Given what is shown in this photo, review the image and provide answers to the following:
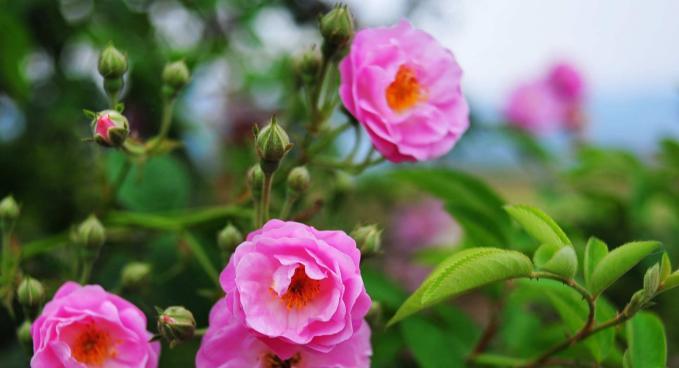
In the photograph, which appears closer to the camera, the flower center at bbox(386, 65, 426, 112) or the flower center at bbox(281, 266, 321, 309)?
the flower center at bbox(281, 266, 321, 309)

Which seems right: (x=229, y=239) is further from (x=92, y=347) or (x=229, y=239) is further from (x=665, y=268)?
(x=665, y=268)

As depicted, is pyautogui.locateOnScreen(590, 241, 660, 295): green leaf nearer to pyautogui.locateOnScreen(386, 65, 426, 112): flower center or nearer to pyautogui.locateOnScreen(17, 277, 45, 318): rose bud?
pyautogui.locateOnScreen(386, 65, 426, 112): flower center

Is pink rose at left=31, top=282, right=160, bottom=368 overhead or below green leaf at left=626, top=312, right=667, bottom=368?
below

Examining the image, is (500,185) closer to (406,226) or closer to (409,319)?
(406,226)

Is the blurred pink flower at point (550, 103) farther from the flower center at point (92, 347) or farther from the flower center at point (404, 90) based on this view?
the flower center at point (92, 347)

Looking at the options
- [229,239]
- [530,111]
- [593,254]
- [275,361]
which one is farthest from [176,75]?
[530,111]

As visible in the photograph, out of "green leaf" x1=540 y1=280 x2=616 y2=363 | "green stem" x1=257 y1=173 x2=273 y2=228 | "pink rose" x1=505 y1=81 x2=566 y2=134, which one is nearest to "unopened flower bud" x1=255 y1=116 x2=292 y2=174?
"green stem" x1=257 y1=173 x2=273 y2=228
